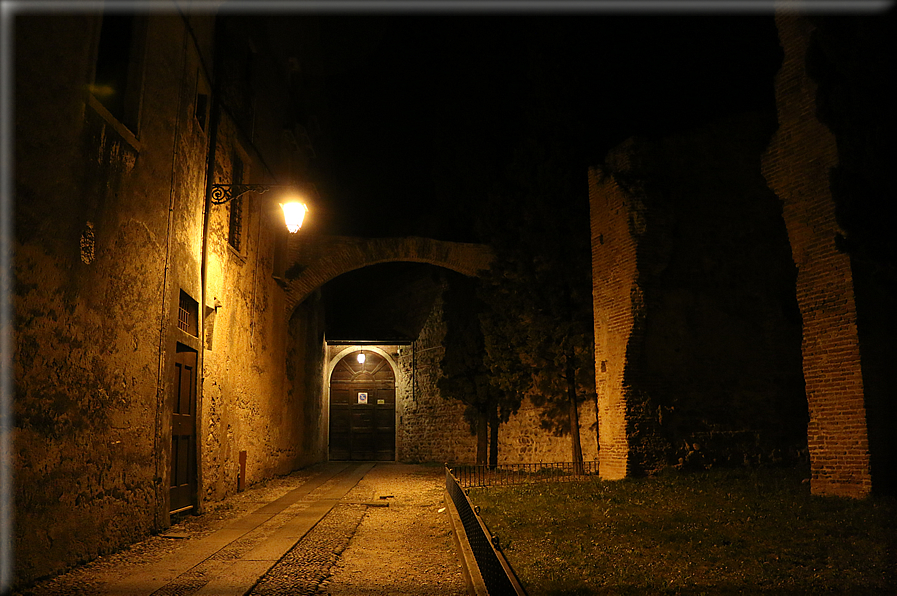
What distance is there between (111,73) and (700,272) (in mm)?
9179

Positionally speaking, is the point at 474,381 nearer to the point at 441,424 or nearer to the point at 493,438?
the point at 493,438

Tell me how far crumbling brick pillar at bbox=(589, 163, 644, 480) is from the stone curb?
428 cm

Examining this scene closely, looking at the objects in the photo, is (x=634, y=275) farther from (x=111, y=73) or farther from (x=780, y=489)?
(x=111, y=73)

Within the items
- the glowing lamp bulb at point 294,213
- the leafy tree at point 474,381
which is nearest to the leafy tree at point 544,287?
the leafy tree at point 474,381

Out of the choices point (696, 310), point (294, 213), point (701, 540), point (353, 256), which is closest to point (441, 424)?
point (353, 256)

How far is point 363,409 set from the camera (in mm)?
23000

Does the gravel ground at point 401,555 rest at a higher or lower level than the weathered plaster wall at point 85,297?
lower

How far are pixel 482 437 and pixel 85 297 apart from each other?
1279 cm

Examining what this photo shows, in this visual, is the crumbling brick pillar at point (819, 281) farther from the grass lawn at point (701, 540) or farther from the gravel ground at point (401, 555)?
the gravel ground at point (401, 555)

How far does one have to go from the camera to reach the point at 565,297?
45.3 feet

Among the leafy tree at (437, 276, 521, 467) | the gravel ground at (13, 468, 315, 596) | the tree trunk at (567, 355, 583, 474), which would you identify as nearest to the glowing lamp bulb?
the gravel ground at (13, 468, 315, 596)

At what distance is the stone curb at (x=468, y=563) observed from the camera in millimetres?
4465

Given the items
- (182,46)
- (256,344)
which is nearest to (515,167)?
(256,344)

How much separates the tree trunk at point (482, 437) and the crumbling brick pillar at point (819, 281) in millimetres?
9976
